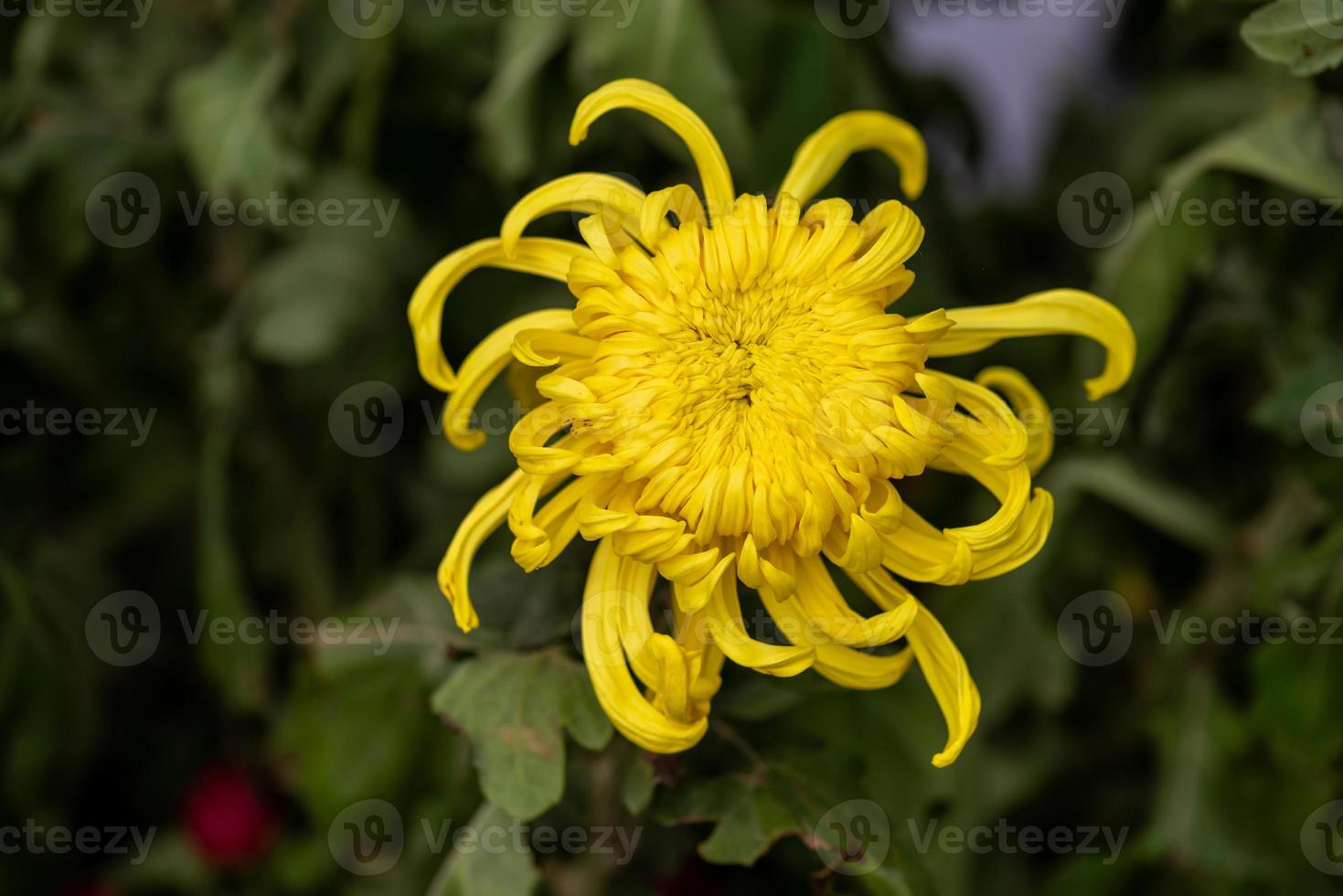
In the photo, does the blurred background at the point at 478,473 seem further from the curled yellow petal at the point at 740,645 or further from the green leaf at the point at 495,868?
the curled yellow petal at the point at 740,645

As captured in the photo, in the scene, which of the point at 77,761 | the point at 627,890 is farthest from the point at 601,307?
the point at 77,761
